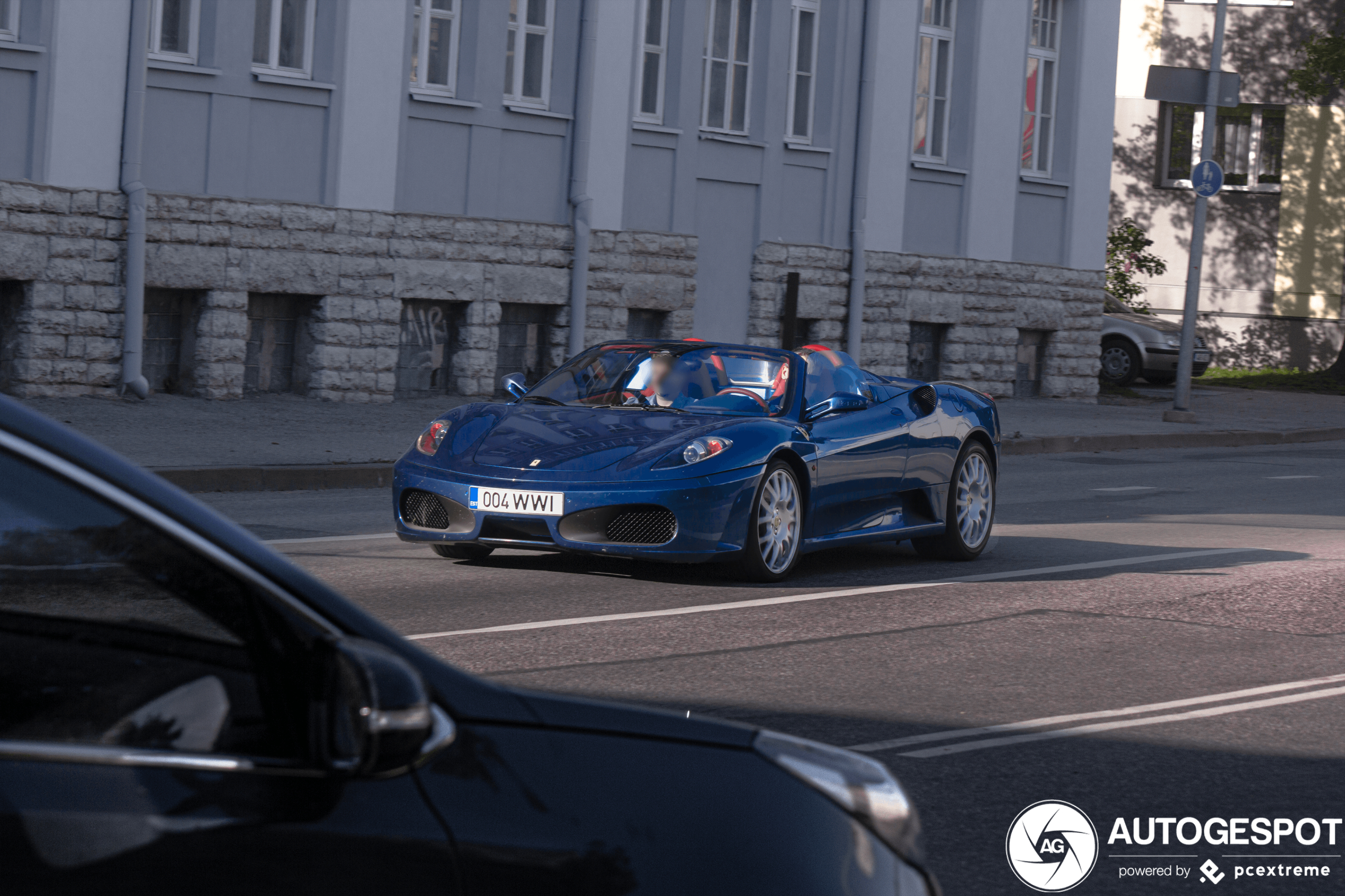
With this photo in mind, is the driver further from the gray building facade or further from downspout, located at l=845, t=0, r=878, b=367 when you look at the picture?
downspout, located at l=845, t=0, r=878, b=367

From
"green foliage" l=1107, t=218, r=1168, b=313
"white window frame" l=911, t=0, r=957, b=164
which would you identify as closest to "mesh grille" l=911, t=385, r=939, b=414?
"white window frame" l=911, t=0, r=957, b=164

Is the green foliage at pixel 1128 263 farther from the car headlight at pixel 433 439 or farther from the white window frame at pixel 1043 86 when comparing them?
the car headlight at pixel 433 439

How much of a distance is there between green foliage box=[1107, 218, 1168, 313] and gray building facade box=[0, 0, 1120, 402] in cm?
653

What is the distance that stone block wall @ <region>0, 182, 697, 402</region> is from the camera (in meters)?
17.2

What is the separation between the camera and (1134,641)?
8320 mm

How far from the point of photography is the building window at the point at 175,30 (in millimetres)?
18344

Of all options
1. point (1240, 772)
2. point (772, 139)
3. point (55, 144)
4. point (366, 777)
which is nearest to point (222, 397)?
point (55, 144)

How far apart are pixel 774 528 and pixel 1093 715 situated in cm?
311

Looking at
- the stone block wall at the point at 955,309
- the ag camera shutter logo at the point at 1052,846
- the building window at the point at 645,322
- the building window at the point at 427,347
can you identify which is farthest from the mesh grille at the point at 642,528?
the stone block wall at the point at 955,309

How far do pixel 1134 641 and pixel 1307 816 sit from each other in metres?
2.95

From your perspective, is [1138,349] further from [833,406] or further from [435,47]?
[833,406]

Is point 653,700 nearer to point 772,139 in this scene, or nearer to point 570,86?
point 570,86

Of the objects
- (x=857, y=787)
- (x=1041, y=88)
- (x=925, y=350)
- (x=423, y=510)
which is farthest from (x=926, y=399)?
(x=1041, y=88)

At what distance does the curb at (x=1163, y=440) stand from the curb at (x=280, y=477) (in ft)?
28.0
